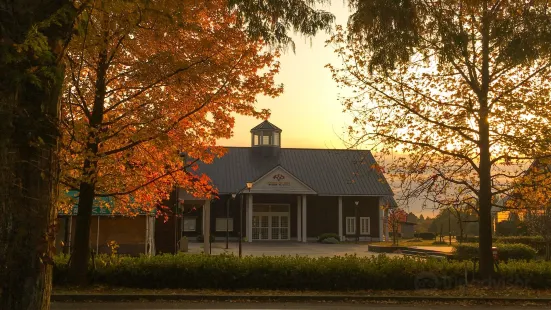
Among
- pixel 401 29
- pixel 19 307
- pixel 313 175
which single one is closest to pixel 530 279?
pixel 401 29

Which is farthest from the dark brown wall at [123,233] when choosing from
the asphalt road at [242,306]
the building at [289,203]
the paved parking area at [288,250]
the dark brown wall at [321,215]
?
the dark brown wall at [321,215]

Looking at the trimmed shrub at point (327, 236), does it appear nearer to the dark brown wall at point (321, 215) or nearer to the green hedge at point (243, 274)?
the dark brown wall at point (321, 215)

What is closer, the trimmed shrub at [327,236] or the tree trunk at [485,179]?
the tree trunk at [485,179]

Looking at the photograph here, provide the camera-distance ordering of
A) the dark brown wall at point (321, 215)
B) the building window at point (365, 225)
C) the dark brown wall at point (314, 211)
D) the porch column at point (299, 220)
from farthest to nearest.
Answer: the building window at point (365, 225)
the dark brown wall at point (321, 215)
the porch column at point (299, 220)
the dark brown wall at point (314, 211)

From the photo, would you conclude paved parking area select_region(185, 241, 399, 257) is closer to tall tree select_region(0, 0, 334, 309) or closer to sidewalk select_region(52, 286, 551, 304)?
sidewalk select_region(52, 286, 551, 304)

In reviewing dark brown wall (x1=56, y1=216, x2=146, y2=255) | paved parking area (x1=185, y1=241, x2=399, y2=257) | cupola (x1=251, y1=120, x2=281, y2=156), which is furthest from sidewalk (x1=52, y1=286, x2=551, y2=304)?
cupola (x1=251, y1=120, x2=281, y2=156)

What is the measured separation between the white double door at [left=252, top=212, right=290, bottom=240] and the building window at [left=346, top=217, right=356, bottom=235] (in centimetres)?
549

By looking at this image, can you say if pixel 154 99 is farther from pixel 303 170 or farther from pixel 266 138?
pixel 266 138

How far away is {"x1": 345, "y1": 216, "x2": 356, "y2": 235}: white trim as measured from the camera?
50000 mm

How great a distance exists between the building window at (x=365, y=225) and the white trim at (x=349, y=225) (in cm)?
68

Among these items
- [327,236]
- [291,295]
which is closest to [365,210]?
[327,236]

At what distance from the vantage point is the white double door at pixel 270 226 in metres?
48.9

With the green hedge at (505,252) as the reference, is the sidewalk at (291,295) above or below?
below

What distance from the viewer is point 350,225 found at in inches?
1976
